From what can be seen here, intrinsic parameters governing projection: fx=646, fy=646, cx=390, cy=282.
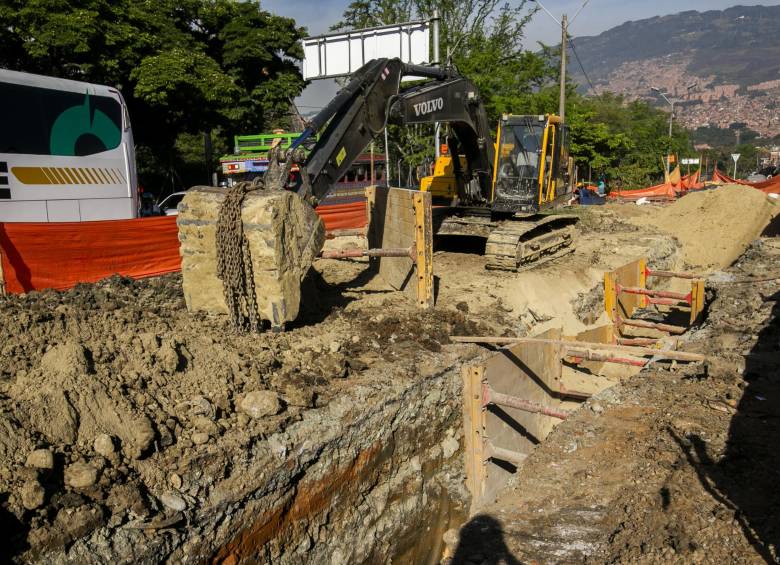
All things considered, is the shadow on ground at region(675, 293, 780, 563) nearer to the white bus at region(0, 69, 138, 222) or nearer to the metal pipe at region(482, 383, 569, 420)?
the metal pipe at region(482, 383, 569, 420)

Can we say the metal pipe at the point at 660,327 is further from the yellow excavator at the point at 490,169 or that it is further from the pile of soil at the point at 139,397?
the pile of soil at the point at 139,397

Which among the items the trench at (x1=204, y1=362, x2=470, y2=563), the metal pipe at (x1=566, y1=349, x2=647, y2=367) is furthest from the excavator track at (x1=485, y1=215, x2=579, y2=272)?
the trench at (x1=204, y1=362, x2=470, y2=563)

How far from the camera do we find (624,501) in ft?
12.5

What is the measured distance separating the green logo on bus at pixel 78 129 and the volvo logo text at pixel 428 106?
621cm

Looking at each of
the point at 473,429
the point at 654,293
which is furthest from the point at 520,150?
the point at 473,429

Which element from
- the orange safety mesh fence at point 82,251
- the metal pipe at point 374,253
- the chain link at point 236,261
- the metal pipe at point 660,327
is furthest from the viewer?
the metal pipe at point 660,327

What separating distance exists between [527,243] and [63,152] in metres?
7.83

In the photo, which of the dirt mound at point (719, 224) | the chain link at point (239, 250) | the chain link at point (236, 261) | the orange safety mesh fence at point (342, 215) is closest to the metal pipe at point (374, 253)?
the chain link at point (239, 250)

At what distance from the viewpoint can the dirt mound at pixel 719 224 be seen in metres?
15.4

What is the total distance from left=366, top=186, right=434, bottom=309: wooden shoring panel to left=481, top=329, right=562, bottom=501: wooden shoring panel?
165 centimetres

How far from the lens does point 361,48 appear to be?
18125mm

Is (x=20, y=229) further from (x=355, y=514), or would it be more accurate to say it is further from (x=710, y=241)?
(x=710, y=241)

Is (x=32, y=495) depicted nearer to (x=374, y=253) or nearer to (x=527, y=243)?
(x=374, y=253)

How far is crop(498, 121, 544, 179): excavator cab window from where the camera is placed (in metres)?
10.9
